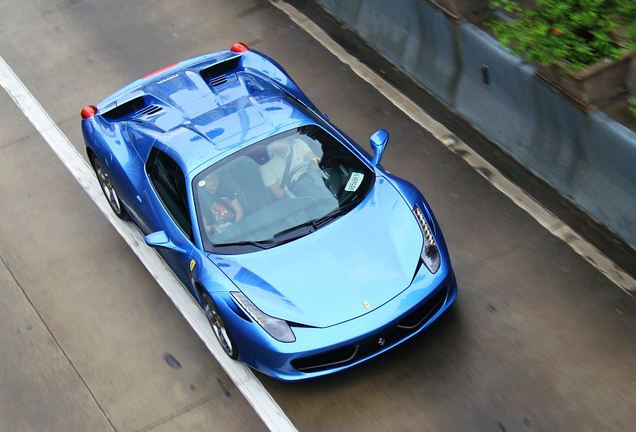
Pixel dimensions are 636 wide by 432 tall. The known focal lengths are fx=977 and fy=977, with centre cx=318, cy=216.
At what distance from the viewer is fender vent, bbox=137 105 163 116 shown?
898 cm

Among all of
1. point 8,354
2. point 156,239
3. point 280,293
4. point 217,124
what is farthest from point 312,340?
point 8,354

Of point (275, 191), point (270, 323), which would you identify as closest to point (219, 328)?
point (270, 323)

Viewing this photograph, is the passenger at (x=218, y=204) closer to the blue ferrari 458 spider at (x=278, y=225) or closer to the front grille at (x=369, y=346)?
the blue ferrari 458 spider at (x=278, y=225)

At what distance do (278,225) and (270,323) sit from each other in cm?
90

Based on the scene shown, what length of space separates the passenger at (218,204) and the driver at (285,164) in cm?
30

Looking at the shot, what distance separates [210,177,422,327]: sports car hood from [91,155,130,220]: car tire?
2303mm

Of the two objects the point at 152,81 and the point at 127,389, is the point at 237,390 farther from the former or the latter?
the point at 152,81

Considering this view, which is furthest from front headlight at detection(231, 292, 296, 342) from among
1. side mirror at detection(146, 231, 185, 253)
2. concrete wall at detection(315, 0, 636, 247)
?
concrete wall at detection(315, 0, 636, 247)

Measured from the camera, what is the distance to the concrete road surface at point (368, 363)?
7.15 meters

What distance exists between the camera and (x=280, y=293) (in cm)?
712

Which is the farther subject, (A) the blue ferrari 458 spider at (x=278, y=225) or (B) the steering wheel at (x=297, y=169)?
(B) the steering wheel at (x=297, y=169)

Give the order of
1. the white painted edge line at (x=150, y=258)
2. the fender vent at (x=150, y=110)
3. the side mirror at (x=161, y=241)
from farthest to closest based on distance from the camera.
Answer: the fender vent at (x=150, y=110) < the side mirror at (x=161, y=241) < the white painted edge line at (x=150, y=258)

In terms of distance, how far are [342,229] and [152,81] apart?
3.13m

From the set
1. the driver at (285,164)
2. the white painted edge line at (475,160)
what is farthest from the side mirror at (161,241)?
the white painted edge line at (475,160)
